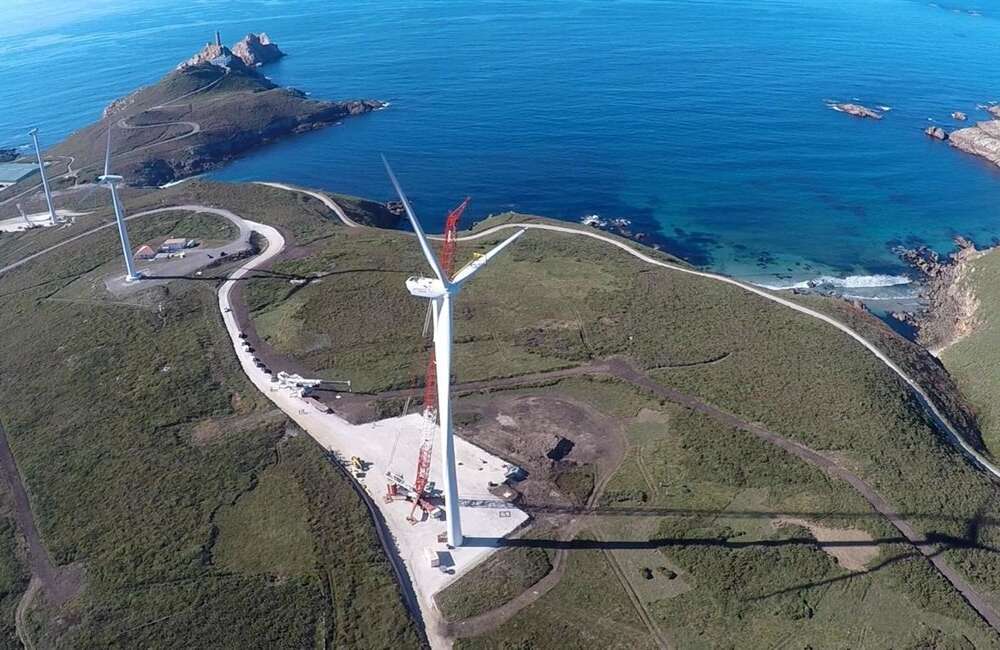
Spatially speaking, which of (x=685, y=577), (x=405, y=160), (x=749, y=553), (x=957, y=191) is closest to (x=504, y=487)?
(x=685, y=577)

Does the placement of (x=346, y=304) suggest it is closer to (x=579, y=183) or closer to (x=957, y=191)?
(x=579, y=183)

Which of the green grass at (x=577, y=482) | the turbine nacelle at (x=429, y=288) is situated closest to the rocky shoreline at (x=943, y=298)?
the green grass at (x=577, y=482)

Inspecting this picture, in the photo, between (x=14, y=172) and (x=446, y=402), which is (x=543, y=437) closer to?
(x=446, y=402)

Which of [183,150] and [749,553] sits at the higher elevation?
[183,150]

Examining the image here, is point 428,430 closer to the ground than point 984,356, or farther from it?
farther from it

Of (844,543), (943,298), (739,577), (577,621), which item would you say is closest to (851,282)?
(943,298)

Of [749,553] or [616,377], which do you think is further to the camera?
[616,377]
